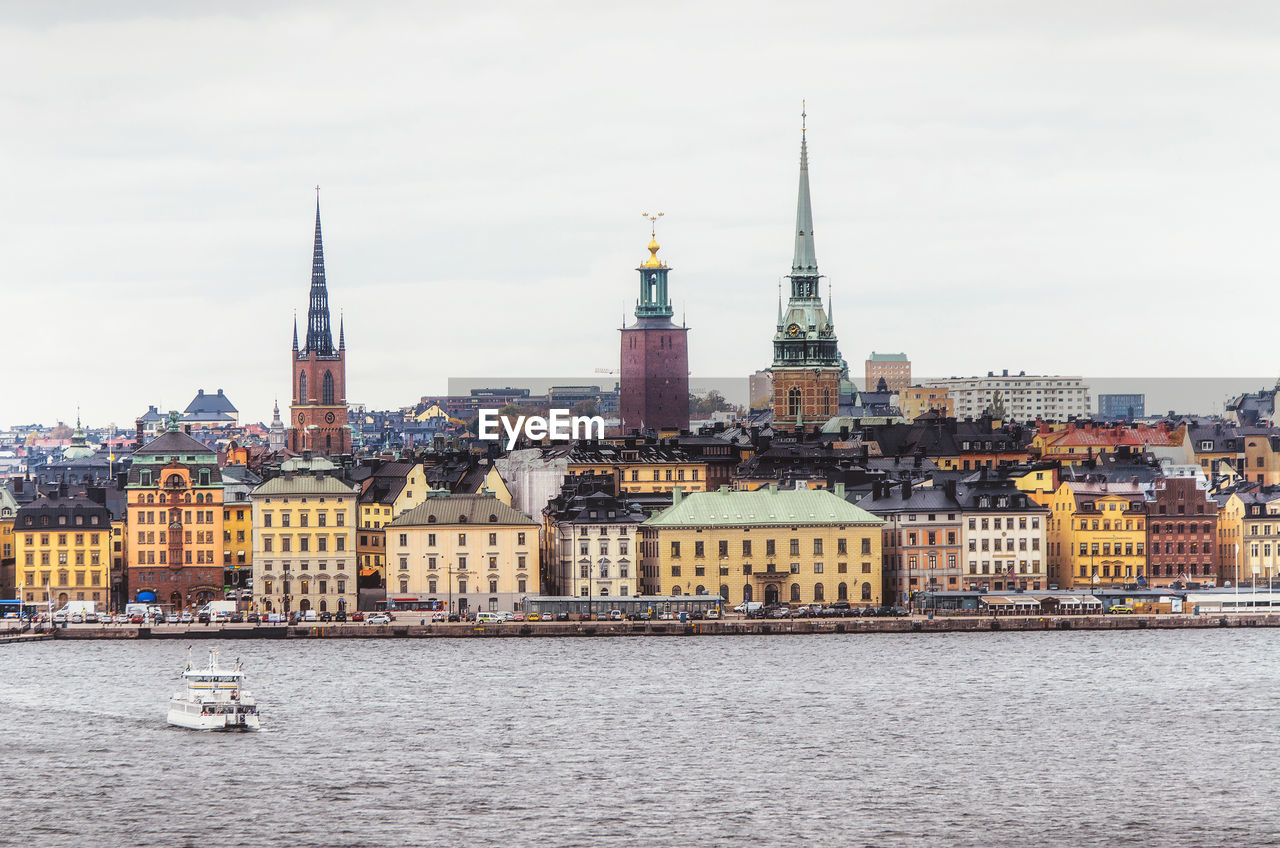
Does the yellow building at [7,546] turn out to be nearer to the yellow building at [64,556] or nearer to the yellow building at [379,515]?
the yellow building at [64,556]

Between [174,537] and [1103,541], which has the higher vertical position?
[174,537]

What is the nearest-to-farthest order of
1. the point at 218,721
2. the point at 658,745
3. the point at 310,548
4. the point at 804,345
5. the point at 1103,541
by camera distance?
the point at 658,745 < the point at 218,721 < the point at 310,548 < the point at 1103,541 < the point at 804,345

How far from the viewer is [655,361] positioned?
16438 centimetres

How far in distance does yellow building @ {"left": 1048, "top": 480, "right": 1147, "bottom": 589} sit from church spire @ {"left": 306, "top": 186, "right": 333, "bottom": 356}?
338 feet

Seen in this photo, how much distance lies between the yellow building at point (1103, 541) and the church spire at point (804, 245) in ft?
198

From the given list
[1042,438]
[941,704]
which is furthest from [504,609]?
[1042,438]

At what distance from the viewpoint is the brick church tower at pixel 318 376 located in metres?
193

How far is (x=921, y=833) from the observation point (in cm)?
5312

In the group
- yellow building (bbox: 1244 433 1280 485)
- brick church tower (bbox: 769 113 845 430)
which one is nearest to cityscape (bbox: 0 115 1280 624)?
yellow building (bbox: 1244 433 1280 485)

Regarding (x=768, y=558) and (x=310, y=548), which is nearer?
(x=768, y=558)

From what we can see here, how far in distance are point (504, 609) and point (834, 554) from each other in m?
11.0

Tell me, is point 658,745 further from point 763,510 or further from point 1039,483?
point 1039,483

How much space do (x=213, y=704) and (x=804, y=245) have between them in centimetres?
9510

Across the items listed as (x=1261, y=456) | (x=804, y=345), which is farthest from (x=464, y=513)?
(x=804, y=345)
